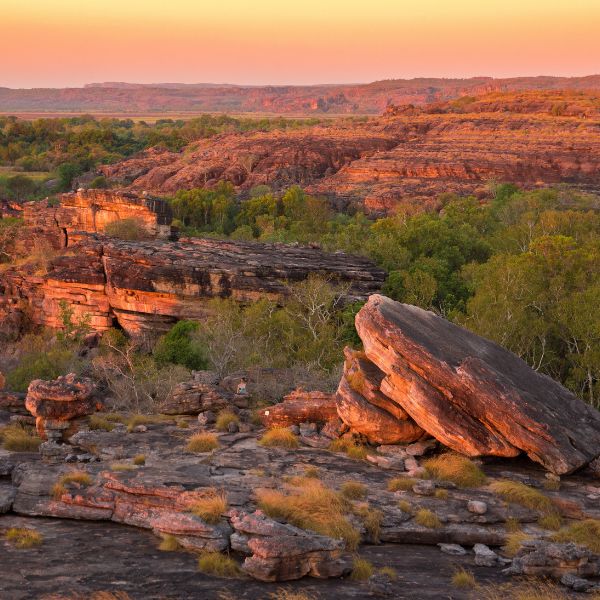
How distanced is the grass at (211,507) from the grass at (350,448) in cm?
411

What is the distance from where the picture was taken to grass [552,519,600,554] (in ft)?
44.6

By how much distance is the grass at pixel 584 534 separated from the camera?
13.6 metres

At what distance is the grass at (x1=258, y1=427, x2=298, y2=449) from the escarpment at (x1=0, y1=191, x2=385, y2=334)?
67.3ft

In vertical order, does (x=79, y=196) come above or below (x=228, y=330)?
above

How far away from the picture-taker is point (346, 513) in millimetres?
14141

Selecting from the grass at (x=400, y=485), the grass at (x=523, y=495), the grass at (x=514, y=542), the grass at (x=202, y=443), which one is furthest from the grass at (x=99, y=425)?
the grass at (x=514, y=542)

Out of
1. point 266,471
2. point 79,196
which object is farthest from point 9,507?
point 79,196

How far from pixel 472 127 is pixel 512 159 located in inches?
630

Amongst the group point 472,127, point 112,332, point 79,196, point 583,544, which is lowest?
point 112,332

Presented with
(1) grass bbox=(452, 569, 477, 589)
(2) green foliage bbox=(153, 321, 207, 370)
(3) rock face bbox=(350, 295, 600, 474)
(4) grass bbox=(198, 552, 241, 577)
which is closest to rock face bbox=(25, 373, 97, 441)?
(3) rock face bbox=(350, 295, 600, 474)

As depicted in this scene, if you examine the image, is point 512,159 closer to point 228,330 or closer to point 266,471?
point 228,330

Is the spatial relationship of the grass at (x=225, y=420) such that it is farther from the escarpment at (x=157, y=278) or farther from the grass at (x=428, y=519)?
the escarpment at (x=157, y=278)

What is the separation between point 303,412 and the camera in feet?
63.6

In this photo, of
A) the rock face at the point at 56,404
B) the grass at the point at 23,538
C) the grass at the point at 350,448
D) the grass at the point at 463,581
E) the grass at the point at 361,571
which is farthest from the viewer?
the rock face at the point at 56,404
